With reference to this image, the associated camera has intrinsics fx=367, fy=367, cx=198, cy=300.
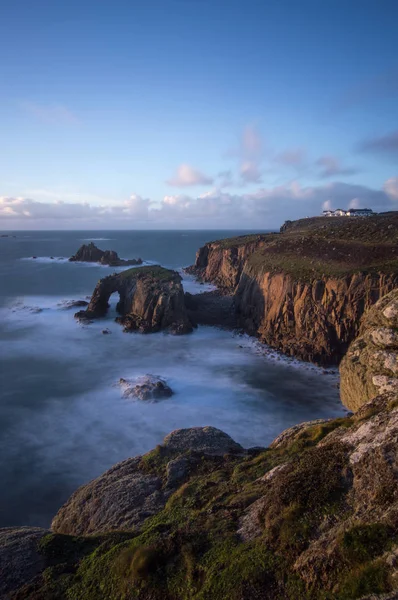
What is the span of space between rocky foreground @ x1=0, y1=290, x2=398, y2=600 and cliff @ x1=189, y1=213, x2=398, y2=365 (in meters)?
26.0

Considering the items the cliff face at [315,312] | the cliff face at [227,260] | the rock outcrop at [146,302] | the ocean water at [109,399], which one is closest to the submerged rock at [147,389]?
the ocean water at [109,399]

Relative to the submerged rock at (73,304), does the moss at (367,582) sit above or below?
above

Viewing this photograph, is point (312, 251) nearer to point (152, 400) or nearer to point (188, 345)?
point (188, 345)

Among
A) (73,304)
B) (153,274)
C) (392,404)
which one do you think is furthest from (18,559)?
(73,304)

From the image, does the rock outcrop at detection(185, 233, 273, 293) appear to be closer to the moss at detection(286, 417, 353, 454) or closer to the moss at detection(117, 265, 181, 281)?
the moss at detection(117, 265, 181, 281)

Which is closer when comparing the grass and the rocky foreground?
the grass

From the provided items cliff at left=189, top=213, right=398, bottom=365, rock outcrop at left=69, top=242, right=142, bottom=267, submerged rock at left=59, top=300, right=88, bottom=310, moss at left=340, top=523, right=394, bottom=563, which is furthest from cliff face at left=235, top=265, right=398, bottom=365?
rock outcrop at left=69, top=242, right=142, bottom=267

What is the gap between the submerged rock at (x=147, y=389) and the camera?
3033cm

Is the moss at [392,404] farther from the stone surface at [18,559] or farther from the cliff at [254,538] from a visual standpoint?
the stone surface at [18,559]

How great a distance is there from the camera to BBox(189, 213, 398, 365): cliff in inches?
1485

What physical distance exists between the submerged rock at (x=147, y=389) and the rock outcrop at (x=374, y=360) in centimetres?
1542

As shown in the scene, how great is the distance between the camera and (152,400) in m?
30.0

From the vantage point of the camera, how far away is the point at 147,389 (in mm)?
30797

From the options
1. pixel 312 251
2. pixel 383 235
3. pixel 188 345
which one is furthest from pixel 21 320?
pixel 383 235
